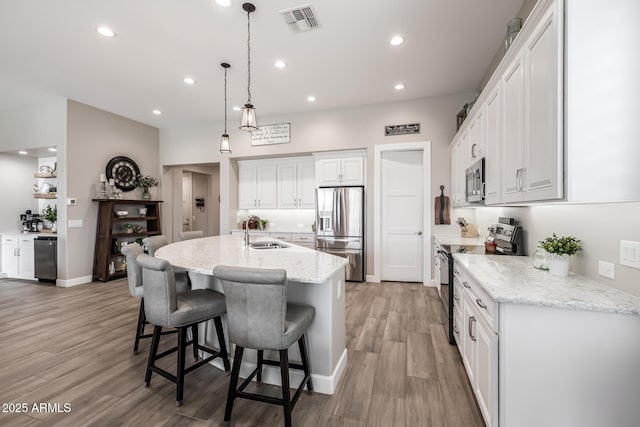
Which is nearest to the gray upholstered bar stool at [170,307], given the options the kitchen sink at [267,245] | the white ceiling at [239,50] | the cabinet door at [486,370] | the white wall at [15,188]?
the kitchen sink at [267,245]

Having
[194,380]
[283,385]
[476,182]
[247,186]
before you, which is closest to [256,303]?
[283,385]

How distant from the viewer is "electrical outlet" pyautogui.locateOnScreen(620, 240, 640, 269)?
1315 millimetres

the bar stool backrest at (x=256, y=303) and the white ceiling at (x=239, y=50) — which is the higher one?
the white ceiling at (x=239, y=50)

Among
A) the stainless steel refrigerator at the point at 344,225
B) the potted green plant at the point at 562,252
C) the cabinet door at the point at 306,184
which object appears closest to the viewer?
the potted green plant at the point at 562,252

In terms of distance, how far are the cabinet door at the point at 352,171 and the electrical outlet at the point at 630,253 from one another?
12.6 feet

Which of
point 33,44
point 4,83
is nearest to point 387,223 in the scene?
point 33,44

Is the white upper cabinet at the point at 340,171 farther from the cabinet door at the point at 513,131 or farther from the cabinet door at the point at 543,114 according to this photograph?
the cabinet door at the point at 543,114

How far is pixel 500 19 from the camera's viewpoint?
2803mm

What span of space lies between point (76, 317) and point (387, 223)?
4.64 meters

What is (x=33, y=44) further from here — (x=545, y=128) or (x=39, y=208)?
(x=545, y=128)

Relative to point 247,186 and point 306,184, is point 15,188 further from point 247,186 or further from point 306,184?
point 306,184

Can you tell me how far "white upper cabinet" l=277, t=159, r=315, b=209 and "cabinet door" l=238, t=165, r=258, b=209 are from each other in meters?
0.58

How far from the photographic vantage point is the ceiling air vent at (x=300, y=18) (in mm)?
2623

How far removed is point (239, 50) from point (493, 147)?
2935 millimetres
